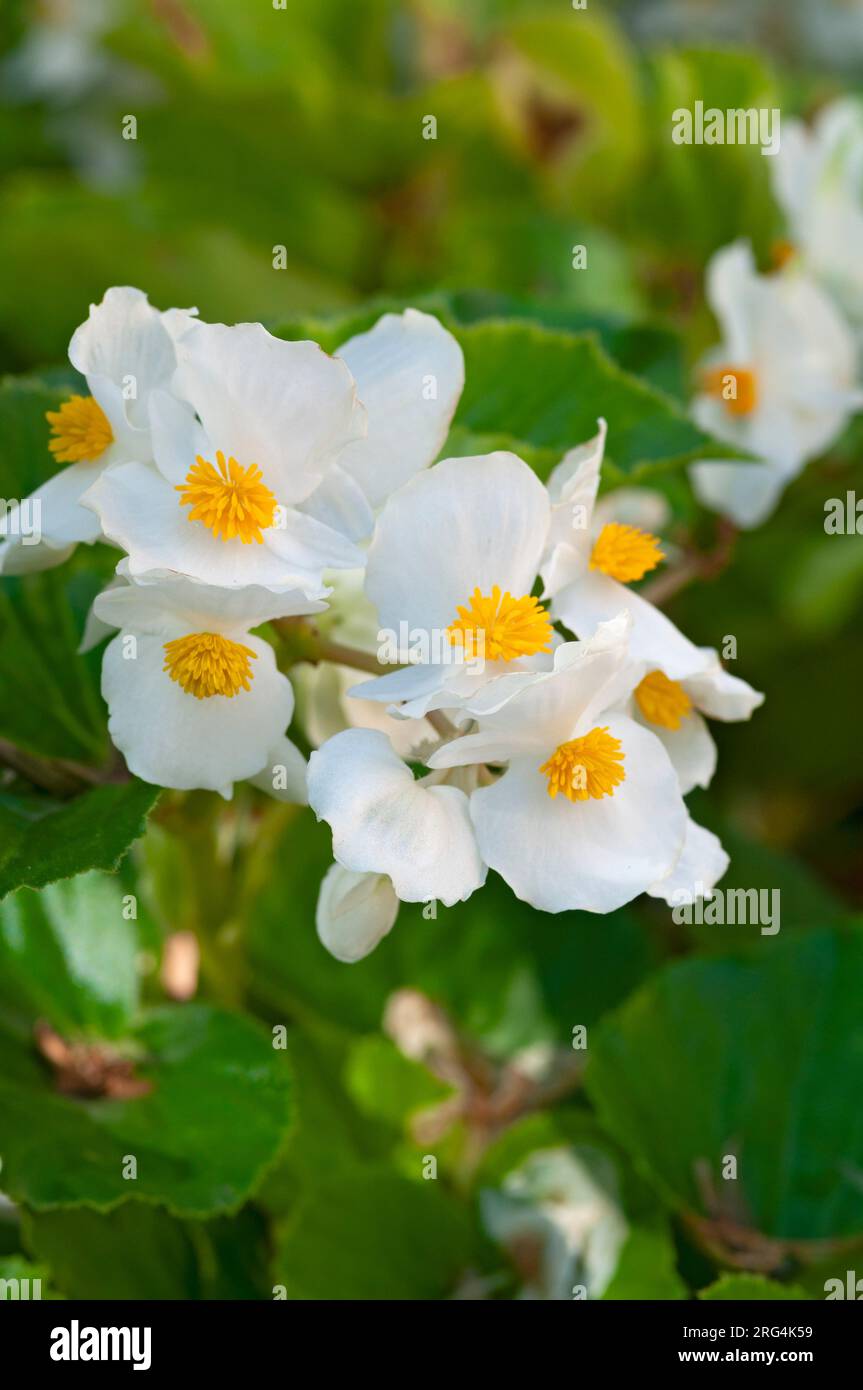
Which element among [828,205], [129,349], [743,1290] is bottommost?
[743,1290]

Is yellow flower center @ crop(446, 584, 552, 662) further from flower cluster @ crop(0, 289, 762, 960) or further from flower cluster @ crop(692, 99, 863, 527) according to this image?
flower cluster @ crop(692, 99, 863, 527)

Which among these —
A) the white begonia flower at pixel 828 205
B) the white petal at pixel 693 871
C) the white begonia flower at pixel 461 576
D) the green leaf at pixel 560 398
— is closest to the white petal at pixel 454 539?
the white begonia flower at pixel 461 576

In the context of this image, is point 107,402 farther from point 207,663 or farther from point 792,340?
point 792,340

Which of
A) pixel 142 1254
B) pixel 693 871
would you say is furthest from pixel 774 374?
pixel 142 1254

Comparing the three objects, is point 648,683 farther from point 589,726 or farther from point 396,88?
point 396,88

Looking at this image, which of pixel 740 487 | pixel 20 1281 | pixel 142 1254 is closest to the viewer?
pixel 20 1281
